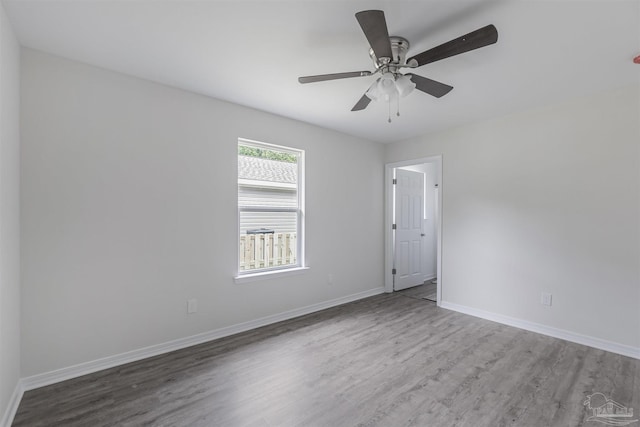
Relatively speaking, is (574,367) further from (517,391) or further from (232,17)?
(232,17)

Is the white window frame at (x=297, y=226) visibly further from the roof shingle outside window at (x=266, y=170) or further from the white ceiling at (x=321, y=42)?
the white ceiling at (x=321, y=42)

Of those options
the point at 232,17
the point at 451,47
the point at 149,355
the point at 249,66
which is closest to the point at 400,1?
the point at 451,47

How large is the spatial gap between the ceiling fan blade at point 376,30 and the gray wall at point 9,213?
201 cm

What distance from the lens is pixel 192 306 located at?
2.79m

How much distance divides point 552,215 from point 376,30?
9.16 feet

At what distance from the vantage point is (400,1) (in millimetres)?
1607

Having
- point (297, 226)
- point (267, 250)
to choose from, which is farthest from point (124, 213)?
point (297, 226)

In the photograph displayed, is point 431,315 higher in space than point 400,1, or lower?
lower

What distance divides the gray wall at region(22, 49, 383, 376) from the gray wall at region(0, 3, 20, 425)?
3.7 inches

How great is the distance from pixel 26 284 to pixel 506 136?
15.3 ft

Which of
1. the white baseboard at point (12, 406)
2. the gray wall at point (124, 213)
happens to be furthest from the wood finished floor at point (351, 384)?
the gray wall at point (124, 213)

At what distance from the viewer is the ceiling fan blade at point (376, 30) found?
1402 mm

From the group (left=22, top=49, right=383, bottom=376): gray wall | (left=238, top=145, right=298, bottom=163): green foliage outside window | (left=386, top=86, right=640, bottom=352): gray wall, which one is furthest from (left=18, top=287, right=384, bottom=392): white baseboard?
(left=386, top=86, right=640, bottom=352): gray wall

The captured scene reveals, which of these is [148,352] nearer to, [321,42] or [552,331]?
[321,42]
